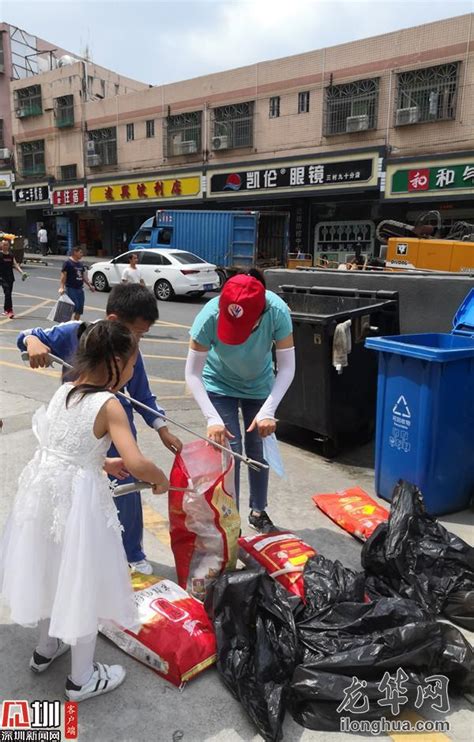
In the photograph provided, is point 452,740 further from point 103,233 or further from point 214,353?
point 103,233

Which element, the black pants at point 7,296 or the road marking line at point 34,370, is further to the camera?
the black pants at point 7,296

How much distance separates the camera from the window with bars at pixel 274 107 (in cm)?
2184

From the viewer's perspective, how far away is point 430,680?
2072mm

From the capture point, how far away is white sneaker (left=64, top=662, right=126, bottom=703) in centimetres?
207

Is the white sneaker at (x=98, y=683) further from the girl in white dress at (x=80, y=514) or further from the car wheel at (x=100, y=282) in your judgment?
the car wheel at (x=100, y=282)

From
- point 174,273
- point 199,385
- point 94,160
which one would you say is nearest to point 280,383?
point 199,385

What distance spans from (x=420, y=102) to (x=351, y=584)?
19.9 metres

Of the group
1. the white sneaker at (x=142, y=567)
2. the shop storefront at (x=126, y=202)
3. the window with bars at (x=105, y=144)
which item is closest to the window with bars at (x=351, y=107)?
the shop storefront at (x=126, y=202)

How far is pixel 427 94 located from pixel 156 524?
1948cm

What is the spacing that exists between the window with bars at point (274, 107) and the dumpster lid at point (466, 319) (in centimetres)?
1980

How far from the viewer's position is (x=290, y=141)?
2164 cm

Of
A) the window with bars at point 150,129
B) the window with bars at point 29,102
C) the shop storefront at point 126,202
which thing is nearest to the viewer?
the shop storefront at point 126,202

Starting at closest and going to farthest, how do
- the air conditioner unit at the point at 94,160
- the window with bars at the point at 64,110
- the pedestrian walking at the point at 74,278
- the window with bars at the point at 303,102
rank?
the pedestrian walking at the point at 74,278
the window with bars at the point at 303,102
the air conditioner unit at the point at 94,160
the window with bars at the point at 64,110

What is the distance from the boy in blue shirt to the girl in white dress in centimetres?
27
